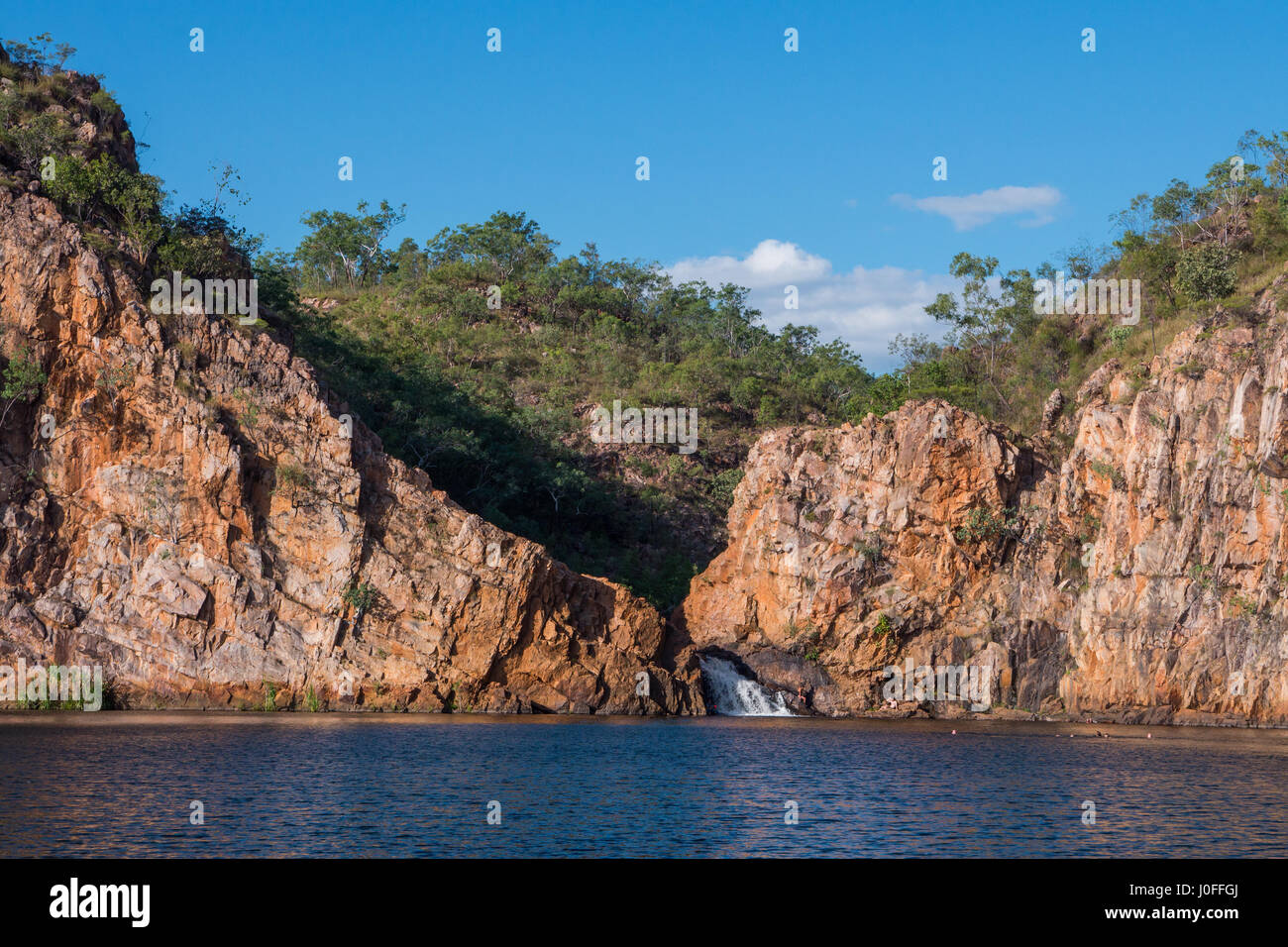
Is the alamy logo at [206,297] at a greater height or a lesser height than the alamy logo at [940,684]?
greater

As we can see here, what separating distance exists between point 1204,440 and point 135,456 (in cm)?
5612

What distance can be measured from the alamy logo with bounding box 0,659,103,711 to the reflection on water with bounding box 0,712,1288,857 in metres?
2.58

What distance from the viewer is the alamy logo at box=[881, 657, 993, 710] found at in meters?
69.1

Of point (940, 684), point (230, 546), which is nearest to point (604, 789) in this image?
point (230, 546)

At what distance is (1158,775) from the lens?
44.7 metres

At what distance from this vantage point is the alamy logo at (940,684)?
69.1 m

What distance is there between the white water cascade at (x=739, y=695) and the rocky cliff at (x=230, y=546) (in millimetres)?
5778

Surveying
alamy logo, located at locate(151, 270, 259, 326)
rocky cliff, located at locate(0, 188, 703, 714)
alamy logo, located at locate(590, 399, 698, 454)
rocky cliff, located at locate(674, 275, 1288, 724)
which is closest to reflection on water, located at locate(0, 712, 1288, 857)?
rocky cliff, located at locate(0, 188, 703, 714)
